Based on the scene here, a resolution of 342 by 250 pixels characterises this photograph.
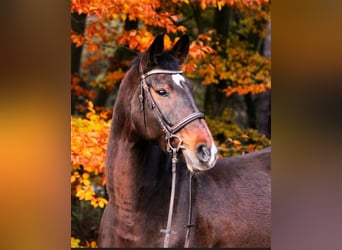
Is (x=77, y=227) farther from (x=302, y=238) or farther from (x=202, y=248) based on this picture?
(x=302, y=238)

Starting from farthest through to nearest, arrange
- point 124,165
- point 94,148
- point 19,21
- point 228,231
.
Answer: point 94,148
point 228,231
point 124,165
point 19,21

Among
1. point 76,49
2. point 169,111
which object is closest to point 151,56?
point 169,111

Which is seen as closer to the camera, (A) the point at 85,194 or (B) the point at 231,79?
(A) the point at 85,194

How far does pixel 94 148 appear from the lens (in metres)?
4.60

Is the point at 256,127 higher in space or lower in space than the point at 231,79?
lower

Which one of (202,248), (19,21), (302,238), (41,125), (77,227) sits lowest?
(77,227)

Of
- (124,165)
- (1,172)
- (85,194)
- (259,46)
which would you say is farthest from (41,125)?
(259,46)

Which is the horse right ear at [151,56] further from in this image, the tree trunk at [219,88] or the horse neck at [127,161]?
the tree trunk at [219,88]

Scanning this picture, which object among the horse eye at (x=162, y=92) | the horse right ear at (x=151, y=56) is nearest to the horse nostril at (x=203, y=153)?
the horse eye at (x=162, y=92)

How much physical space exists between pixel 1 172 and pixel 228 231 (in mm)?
2087

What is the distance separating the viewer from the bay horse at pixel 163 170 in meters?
3.18

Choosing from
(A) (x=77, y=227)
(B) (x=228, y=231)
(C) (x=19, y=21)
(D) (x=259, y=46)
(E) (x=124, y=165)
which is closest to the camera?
(C) (x=19, y=21)

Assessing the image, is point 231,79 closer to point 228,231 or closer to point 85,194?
point 85,194

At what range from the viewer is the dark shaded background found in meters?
1.97
